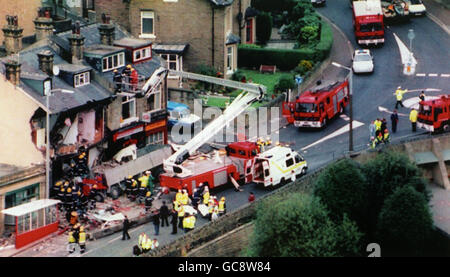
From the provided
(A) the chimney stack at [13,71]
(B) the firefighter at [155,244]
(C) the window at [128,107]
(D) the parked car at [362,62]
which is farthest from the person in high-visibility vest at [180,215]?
(D) the parked car at [362,62]

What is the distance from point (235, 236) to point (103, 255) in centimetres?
813

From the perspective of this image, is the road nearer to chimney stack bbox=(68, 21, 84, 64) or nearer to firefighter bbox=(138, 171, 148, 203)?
firefighter bbox=(138, 171, 148, 203)

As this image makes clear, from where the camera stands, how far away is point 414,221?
2950 inches

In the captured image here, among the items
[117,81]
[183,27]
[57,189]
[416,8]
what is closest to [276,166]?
[117,81]

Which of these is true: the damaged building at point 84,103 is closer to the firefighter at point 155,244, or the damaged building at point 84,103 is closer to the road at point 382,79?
the firefighter at point 155,244

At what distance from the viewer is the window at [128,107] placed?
8338cm

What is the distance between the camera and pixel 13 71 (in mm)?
75625

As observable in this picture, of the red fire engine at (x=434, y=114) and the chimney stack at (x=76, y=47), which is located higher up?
the chimney stack at (x=76, y=47)

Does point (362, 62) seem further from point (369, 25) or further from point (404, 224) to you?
point (404, 224)

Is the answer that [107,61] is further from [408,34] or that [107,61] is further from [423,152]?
[408,34]

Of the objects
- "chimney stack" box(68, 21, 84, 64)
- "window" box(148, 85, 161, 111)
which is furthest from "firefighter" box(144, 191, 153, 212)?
"chimney stack" box(68, 21, 84, 64)

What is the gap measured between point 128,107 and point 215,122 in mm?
5913

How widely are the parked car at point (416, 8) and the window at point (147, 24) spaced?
27675 millimetres
